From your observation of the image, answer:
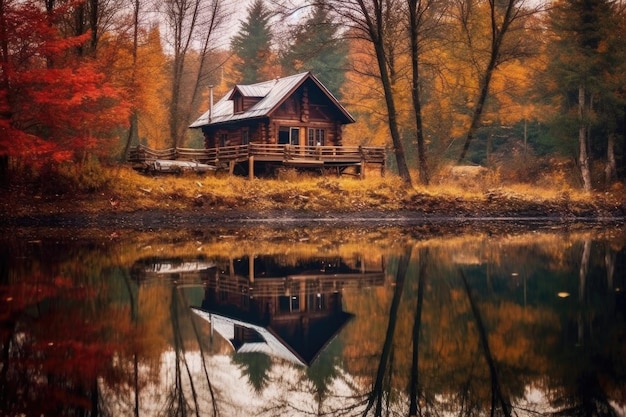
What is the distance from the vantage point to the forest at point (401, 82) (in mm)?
26969

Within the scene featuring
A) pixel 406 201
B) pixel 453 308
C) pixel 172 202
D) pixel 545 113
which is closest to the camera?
pixel 453 308

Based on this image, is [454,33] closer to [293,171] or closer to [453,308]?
[293,171]

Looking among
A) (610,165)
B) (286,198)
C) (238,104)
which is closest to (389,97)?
(286,198)

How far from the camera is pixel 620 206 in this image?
1341 inches

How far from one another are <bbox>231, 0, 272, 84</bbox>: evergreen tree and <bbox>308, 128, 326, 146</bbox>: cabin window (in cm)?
1985

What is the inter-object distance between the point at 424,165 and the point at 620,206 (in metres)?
10.9

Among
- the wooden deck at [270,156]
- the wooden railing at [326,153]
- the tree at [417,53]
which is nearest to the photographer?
the tree at [417,53]

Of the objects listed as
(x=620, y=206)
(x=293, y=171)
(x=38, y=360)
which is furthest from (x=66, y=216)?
(x=620, y=206)

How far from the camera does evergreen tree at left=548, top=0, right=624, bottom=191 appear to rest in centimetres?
3675

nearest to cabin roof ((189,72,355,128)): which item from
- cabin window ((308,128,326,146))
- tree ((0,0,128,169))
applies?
cabin window ((308,128,326,146))

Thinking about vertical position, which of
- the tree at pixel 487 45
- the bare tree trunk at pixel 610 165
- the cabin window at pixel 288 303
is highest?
the tree at pixel 487 45

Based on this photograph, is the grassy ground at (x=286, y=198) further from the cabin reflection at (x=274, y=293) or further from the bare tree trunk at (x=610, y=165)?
the cabin reflection at (x=274, y=293)

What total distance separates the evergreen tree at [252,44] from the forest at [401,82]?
17.4 ft

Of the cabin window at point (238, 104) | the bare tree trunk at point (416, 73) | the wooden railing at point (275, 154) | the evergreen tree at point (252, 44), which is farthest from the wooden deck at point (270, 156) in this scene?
the evergreen tree at point (252, 44)
